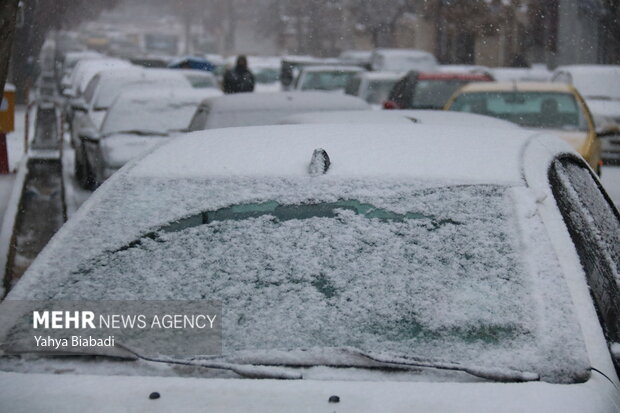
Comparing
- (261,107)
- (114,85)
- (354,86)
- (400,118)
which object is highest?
(400,118)

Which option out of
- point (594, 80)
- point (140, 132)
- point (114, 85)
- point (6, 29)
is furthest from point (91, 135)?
point (594, 80)

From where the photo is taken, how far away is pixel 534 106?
13.6 meters

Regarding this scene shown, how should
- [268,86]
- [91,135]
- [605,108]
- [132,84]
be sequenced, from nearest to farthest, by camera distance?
1. [91,135]
2. [132,84]
3. [605,108]
4. [268,86]

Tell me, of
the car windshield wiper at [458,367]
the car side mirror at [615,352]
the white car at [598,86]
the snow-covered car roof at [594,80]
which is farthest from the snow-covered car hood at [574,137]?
the car windshield wiper at [458,367]

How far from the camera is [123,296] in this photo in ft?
10.7

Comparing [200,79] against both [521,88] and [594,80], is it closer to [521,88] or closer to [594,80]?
[594,80]

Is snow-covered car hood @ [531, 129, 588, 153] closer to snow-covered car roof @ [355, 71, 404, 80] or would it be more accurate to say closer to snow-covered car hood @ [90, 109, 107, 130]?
snow-covered car hood @ [90, 109, 107, 130]

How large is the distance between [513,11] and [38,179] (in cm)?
3483

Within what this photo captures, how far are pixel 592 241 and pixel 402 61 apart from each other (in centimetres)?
2766

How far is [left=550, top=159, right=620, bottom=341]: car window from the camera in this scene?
3.67 metres

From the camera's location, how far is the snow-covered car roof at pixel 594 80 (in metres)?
21.5

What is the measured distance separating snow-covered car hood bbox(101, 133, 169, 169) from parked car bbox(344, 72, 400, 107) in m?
8.33

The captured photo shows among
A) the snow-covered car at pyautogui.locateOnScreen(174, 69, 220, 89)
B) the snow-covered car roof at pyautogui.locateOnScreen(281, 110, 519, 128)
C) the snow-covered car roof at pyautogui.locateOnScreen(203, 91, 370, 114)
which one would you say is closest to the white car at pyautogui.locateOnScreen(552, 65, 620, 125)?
the snow-covered car at pyautogui.locateOnScreen(174, 69, 220, 89)

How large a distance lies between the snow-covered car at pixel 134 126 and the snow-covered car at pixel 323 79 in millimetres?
10399
